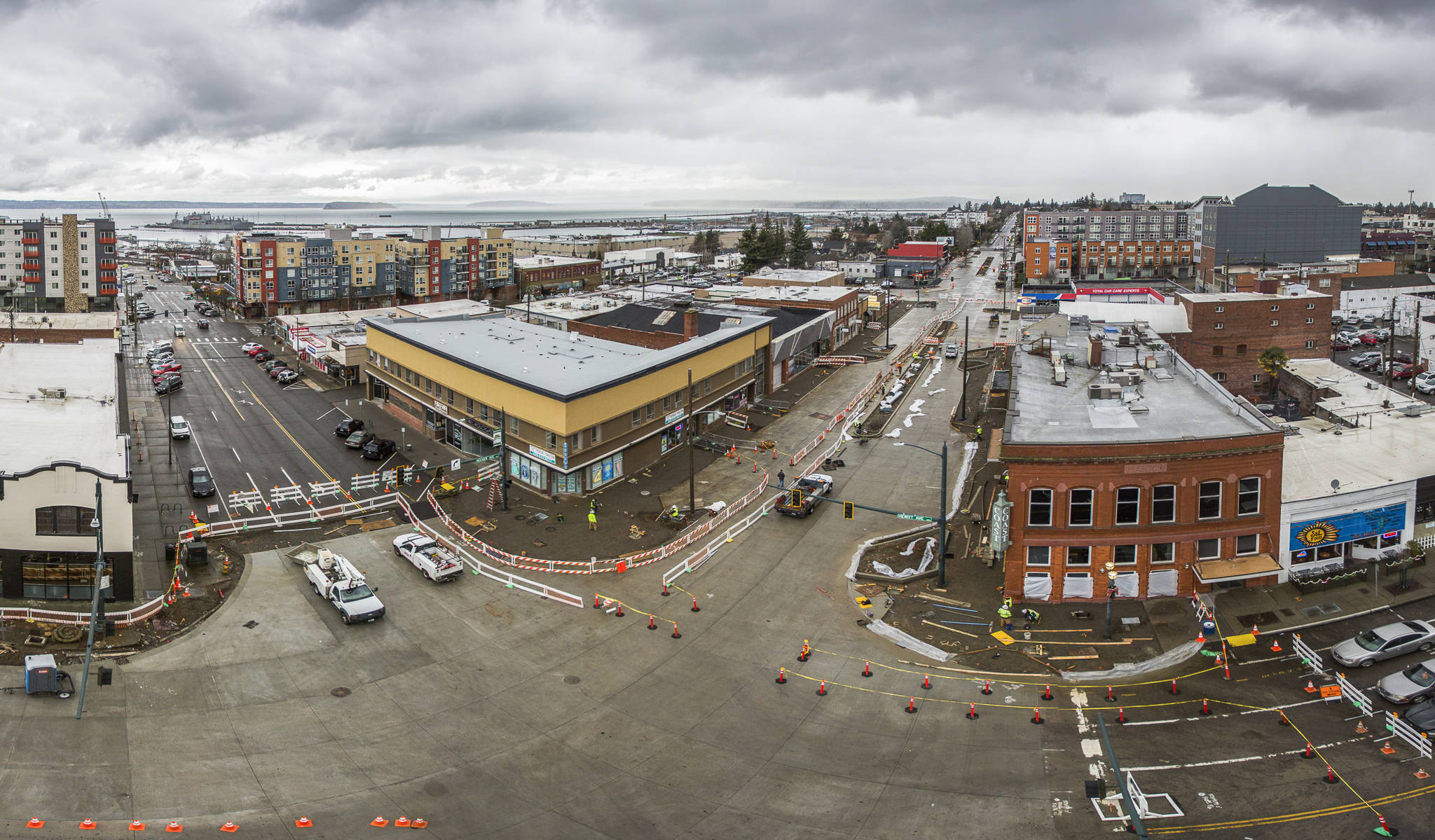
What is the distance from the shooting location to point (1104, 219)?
176875 millimetres

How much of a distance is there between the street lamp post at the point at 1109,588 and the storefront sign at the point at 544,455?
26907mm

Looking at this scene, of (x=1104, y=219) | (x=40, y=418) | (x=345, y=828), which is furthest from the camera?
(x=1104, y=219)

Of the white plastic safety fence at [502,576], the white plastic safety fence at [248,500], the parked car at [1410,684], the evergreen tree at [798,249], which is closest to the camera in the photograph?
the parked car at [1410,684]

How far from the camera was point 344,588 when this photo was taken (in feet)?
112

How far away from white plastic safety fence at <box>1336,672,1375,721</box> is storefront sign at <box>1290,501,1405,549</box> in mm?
8525

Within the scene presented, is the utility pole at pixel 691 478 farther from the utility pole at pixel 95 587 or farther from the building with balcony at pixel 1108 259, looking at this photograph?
the building with balcony at pixel 1108 259

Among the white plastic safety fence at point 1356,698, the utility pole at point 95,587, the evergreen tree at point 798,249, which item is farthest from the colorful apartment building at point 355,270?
the white plastic safety fence at point 1356,698

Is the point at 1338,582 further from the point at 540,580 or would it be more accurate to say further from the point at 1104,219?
the point at 1104,219

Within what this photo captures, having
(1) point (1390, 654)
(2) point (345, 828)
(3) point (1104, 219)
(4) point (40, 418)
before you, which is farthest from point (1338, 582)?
(3) point (1104, 219)

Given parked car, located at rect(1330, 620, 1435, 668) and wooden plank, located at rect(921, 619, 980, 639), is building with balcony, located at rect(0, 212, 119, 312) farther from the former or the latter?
parked car, located at rect(1330, 620, 1435, 668)

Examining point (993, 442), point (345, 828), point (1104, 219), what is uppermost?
point (1104, 219)

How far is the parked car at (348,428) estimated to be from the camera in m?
58.8

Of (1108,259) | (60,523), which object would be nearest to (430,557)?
(60,523)

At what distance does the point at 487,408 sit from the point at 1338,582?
42.0m
